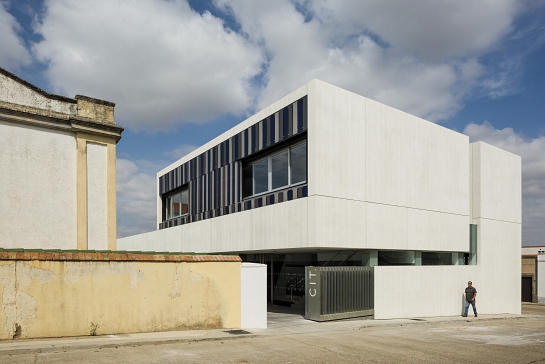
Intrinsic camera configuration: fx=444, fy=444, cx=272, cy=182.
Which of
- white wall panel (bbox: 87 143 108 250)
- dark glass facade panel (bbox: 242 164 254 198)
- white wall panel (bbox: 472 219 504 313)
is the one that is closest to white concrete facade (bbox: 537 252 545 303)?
white wall panel (bbox: 472 219 504 313)

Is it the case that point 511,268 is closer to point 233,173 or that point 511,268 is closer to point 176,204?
point 233,173

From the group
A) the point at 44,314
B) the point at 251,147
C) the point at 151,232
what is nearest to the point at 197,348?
the point at 44,314

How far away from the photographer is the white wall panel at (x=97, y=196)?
1469 centimetres

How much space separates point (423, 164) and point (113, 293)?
14866mm

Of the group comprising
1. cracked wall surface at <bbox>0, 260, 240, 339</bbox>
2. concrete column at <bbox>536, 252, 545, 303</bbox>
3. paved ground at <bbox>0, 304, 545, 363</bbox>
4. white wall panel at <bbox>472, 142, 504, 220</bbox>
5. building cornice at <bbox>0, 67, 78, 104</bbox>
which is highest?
building cornice at <bbox>0, 67, 78, 104</bbox>

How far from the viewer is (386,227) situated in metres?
18.8

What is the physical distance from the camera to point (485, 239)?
2347cm

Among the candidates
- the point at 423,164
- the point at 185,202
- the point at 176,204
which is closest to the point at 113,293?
the point at 423,164

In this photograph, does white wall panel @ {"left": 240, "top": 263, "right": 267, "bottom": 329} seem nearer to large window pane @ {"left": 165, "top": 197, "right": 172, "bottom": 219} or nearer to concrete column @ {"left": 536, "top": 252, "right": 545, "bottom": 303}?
large window pane @ {"left": 165, "top": 197, "right": 172, "bottom": 219}

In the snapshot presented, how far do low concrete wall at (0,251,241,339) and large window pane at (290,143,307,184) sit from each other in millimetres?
5701

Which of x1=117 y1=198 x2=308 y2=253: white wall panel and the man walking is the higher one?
x1=117 y1=198 x2=308 y2=253: white wall panel

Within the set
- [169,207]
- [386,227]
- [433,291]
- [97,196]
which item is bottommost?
[433,291]

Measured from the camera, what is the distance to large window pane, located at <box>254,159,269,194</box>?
809 inches

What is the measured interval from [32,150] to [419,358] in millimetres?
12538
